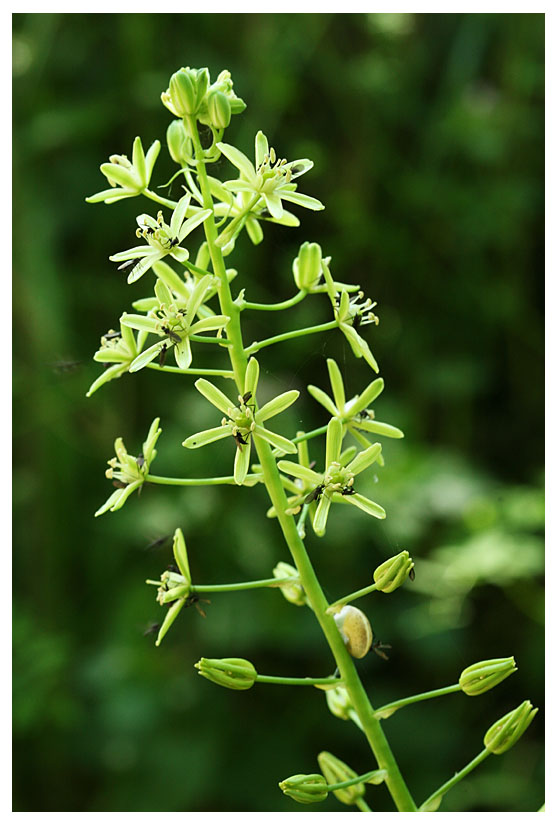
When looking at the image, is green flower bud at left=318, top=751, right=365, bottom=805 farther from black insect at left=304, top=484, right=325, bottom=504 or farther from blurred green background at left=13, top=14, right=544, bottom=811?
blurred green background at left=13, top=14, right=544, bottom=811

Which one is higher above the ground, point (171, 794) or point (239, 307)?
point (239, 307)

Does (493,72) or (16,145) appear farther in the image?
(493,72)

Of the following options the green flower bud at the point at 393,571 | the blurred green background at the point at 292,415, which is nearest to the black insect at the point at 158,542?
the green flower bud at the point at 393,571

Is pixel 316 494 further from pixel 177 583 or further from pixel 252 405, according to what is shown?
pixel 177 583

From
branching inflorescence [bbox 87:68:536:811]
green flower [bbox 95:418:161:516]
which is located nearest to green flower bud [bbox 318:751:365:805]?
branching inflorescence [bbox 87:68:536:811]

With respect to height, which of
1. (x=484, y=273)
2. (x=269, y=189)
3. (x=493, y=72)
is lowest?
(x=269, y=189)

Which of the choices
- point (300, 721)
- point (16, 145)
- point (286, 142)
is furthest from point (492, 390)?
point (16, 145)
